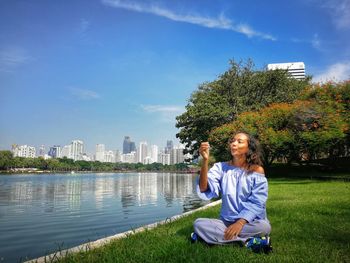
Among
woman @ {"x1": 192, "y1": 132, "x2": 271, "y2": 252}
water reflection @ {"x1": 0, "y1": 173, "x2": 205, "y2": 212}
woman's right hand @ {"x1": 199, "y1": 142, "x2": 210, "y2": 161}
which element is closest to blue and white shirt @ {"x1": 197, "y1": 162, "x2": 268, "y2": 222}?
woman @ {"x1": 192, "y1": 132, "x2": 271, "y2": 252}

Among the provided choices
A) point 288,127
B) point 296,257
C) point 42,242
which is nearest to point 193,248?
point 296,257

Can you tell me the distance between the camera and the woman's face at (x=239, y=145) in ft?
19.1

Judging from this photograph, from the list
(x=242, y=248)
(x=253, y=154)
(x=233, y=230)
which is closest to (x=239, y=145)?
(x=253, y=154)

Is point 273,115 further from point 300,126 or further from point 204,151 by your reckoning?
point 204,151

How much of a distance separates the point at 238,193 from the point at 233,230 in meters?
0.61

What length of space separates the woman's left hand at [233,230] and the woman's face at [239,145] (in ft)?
3.85

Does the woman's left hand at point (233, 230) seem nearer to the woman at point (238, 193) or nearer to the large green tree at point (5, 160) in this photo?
the woman at point (238, 193)

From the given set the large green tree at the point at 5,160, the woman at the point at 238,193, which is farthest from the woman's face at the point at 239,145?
the large green tree at the point at 5,160

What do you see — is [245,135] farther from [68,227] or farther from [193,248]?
[68,227]

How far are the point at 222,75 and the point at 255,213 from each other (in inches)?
1641

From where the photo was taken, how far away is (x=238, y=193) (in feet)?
18.5

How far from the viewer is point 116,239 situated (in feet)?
22.0

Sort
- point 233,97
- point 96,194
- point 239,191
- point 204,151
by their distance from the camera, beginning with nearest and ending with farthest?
point 204,151 → point 239,191 → point 96,194 → point 233,97

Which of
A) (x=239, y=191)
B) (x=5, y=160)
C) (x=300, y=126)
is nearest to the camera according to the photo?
(x=239, y=191)
